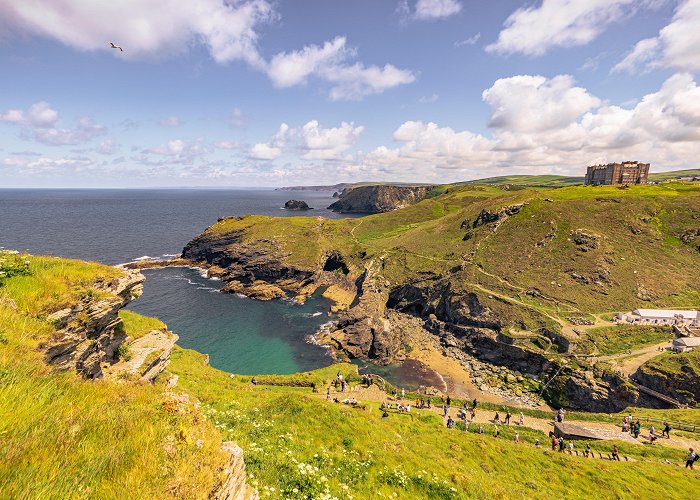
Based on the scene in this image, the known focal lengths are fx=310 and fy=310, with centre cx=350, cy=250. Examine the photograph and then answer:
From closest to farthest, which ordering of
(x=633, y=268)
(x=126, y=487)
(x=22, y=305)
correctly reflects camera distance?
(x=126, y=487), (x=22, y=305), (x=633, y=268)

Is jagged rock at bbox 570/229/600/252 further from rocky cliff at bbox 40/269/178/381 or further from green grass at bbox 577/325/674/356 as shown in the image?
rocky cliff at bbox 40/269/178/381

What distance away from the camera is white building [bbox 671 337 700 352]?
46.6 meters

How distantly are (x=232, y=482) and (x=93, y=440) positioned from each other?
9.45 feet

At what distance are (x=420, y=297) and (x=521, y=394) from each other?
35384 millimetres

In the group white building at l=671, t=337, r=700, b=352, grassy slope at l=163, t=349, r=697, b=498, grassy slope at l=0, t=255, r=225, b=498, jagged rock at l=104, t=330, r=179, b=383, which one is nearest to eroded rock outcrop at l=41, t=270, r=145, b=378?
jagged rock at l=104, t=330, r=179, b=383

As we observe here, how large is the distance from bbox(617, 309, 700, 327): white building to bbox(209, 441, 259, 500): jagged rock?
72337mm

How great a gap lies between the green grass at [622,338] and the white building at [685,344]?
3.08 m

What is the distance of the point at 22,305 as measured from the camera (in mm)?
12273

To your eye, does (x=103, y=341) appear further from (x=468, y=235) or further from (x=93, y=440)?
(x=468, y=235)

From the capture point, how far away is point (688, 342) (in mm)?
47156

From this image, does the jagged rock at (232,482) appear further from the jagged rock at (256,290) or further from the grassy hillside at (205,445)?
the jagged rock at (256,290)

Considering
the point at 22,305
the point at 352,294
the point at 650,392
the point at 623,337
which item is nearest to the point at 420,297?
the point at 352,294

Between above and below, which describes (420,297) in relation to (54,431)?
below

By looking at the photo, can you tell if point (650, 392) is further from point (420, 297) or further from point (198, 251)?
point (198, 251)
